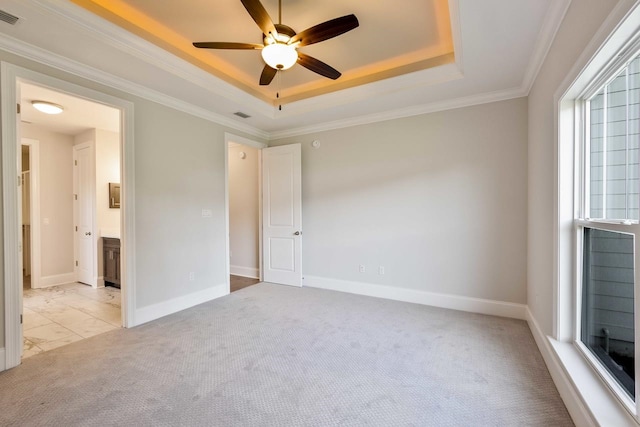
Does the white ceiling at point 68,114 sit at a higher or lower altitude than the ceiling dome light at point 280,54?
higher

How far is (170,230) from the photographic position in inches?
137

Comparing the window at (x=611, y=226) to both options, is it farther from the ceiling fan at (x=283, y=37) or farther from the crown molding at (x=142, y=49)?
the crown molding at (x=142, y=49)

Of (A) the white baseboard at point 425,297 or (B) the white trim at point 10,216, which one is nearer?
(B) the white trim at point 10,216

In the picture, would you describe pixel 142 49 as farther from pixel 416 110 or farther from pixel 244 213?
pixel 244 213

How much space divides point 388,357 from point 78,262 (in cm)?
553

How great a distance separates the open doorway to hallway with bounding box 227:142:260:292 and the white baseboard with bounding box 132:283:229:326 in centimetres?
105

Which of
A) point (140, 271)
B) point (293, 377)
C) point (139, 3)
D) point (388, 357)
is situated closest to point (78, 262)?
point (140, 271)

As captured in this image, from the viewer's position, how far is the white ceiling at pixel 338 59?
2021 millimetres

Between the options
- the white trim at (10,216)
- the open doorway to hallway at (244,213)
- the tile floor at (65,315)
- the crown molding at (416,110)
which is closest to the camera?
the white trim at (10,216)

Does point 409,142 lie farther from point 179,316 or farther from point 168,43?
point 179,316

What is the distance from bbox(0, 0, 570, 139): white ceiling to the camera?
6.63ft

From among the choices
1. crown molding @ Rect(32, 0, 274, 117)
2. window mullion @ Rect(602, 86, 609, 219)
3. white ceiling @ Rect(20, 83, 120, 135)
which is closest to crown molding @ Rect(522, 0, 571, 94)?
window mullion @ Rect(602, 86, 609, 219)

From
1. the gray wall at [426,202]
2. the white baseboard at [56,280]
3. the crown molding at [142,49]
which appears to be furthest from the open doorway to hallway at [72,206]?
the gray wall at [426,202]

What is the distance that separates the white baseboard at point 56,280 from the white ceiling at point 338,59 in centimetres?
384
